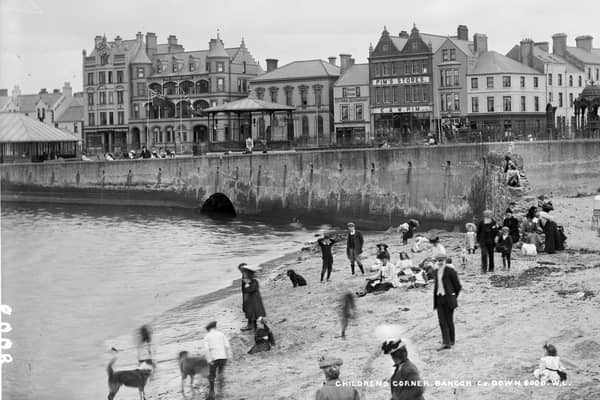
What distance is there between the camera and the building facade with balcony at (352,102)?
84125mm

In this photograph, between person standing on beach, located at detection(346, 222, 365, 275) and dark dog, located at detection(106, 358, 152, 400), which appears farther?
person standing on beach, located at detection(346, 222, 365, 275)

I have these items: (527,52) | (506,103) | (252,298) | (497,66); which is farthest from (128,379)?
(527,52)

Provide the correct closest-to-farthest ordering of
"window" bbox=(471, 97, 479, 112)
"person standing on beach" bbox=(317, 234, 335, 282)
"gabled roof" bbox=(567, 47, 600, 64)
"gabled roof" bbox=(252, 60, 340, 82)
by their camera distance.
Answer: "person standing on beach" bbox=(317, 234, 335, 282) → "gabled roof" bbox=(567, 47, 600, 64) → "window" bbox=(471, 97, 479, 112) → "gabled roof" bbox=(252, 60, 340, 82)

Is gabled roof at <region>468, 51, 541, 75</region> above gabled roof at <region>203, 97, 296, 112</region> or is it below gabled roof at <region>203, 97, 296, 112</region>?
above

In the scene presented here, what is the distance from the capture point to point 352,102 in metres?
84.9

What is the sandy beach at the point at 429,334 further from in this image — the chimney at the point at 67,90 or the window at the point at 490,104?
the chimney at the point at 67,90

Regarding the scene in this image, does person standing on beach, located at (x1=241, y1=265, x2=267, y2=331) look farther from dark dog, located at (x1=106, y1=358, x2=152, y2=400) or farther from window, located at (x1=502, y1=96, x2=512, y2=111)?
window, located at (x1=502, y1=96, x2=512, y2=111)

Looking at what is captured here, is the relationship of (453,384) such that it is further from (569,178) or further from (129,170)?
(129,170)

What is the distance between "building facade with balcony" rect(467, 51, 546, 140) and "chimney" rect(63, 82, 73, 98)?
6018 centimetres

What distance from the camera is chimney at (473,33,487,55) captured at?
78375 mm

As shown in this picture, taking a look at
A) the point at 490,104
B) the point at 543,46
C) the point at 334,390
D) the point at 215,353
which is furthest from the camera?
the point at 543,46

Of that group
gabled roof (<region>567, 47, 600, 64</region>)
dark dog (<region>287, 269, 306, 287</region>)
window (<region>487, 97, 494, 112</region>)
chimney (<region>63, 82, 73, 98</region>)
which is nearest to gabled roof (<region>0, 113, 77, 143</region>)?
window (<region>487, 97, 494, 112</region>)

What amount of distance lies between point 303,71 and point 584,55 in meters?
25.4

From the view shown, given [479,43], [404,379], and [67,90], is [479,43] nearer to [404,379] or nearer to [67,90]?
[67,90]
